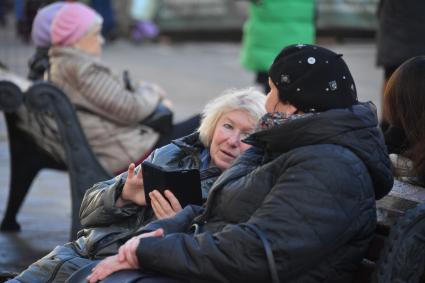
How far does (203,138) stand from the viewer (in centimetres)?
428

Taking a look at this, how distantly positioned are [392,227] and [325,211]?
26 cm

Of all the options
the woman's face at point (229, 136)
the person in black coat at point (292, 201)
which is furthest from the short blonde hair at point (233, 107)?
the person in black coat at point (292, 201)

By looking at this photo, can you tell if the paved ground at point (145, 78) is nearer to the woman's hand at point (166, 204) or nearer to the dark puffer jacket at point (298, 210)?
the woman's hand at point (166, 204)

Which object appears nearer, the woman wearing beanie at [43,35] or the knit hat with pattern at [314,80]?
the knit hat with pattern at [314,80]

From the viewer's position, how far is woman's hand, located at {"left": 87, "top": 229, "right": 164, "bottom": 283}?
3361 mm

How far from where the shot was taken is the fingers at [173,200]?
12.4ft

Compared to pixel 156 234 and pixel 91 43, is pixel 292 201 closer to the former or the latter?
pixel 156 234

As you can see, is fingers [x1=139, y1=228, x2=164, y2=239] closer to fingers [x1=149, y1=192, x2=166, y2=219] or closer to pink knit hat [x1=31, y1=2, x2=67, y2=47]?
fingers [x1=149, y1=192, x2=166, y2=219]

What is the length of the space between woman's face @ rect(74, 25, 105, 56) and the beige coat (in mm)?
116

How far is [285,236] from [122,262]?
52 centimetres

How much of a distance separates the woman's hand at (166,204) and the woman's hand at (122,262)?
0.34 m

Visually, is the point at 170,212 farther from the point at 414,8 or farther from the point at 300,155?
the point at 414,8

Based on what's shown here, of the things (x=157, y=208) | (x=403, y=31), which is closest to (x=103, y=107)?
(x=403, y=31)

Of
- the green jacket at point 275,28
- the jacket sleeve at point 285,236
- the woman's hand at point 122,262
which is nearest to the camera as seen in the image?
the jacket sleeve at point 285,236
